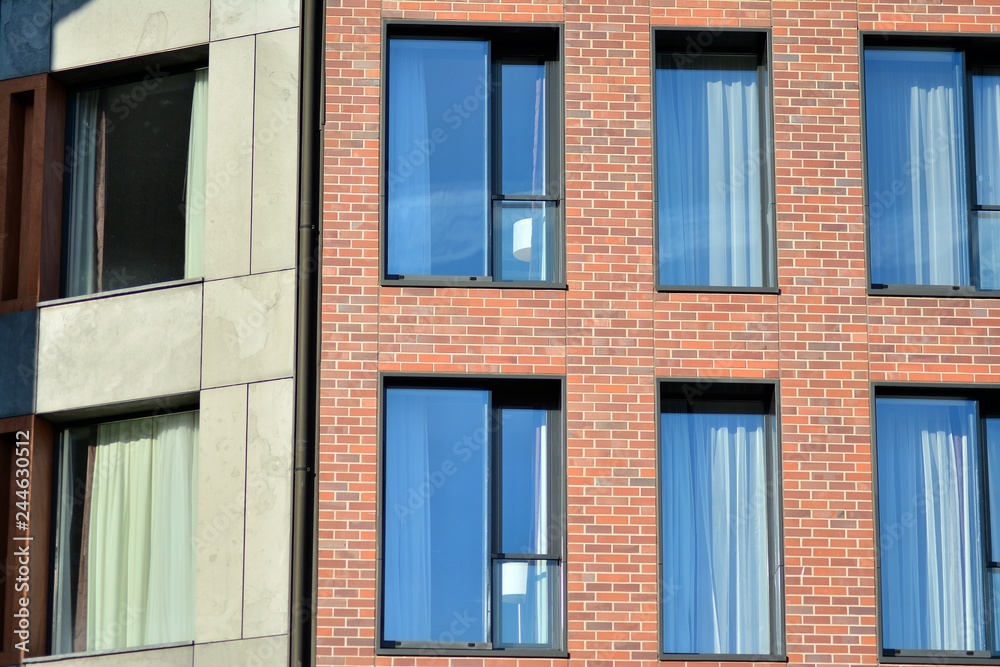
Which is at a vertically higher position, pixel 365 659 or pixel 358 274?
pixel 358 274

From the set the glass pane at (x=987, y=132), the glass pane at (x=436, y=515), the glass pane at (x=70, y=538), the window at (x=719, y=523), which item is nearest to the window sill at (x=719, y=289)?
the window at (x=719, y=523)

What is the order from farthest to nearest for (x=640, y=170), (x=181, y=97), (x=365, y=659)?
(x=181, y=97) < (x=640, y=170) < (x=365, y=659)

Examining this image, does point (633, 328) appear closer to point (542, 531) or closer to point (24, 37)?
point (542, 531)

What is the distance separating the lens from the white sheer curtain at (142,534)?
1845cm

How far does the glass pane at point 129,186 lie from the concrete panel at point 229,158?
81 cm

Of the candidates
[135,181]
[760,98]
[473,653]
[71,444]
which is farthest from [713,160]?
[71,444]

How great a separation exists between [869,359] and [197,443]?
7.00 meters

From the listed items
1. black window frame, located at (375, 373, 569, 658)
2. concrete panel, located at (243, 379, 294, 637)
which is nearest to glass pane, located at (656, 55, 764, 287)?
black window frame, located at (375, 373, 569, 658)

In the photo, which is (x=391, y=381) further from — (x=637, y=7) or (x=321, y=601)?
(x=637, y=7)

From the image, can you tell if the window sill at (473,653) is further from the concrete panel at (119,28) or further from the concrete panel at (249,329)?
the concrete panel at (119,28)

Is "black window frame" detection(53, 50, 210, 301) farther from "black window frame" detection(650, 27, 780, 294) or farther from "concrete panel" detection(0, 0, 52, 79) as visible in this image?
"black window frame" detection(650, 27, 780, 294)

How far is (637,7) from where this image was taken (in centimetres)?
1881

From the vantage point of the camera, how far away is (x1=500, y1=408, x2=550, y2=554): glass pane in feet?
58.1

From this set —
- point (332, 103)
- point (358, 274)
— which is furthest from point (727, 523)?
point (332, 103)
